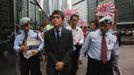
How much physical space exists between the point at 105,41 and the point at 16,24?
13.5 feet

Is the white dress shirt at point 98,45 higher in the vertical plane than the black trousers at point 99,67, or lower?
higher

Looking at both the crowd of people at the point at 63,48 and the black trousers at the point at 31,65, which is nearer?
the crowd of people at the point at 63,48

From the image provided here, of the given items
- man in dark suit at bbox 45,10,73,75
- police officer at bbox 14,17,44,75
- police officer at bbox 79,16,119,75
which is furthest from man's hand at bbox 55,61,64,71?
police officer at bbox 14,17,44,75

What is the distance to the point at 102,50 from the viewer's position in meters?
5.60

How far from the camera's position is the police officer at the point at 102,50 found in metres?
5.61

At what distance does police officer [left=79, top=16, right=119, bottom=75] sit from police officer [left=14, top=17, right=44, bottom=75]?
3.58ft

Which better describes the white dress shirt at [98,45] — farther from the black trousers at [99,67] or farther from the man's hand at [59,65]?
the man's hand at [59,65]

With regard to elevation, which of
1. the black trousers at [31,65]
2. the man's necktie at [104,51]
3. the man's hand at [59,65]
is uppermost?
the man's necktie at [104,51]

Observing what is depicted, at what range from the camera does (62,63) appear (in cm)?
517

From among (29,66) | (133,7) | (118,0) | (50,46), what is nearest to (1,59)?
(29,66)

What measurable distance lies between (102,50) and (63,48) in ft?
2.34

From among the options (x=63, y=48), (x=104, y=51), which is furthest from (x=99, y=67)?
(x=63, y=48)

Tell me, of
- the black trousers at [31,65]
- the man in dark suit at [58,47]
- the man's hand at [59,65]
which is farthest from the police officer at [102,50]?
the black trousers at [31,65]

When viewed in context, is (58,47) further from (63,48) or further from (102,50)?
(102,50)
